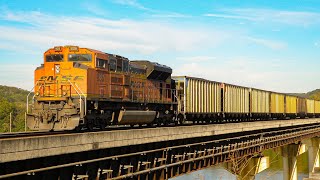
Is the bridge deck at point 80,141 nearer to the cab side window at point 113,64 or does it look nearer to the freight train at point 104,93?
the freight train at point 104,93

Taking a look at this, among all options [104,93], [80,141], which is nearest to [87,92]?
[104,93]

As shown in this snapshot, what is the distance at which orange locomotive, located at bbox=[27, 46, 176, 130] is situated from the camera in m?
15.3

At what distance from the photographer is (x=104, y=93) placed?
1756 centimetres

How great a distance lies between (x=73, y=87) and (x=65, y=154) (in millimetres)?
5762

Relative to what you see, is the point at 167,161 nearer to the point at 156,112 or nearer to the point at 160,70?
the point at 156,112

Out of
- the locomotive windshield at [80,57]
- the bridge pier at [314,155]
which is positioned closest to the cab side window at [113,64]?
the locomotive windshield at [80,57]

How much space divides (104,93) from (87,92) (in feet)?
4.36

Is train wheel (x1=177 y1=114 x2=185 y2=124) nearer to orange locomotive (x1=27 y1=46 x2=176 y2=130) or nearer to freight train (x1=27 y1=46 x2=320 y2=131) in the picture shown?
freight train (x1=27 y1=46 x2=320 y2=131)

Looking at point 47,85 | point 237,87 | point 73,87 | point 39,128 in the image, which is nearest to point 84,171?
point 39,128

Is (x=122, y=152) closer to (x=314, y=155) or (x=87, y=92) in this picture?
(x=87, y=92)

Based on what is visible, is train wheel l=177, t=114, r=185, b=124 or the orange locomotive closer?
the orange locomotive

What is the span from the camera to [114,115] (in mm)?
17812

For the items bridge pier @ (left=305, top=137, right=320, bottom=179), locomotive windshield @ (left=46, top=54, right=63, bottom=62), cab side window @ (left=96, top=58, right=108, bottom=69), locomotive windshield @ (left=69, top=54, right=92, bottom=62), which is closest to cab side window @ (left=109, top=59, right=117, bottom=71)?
cab side window @ (left=96, top=58, right=108, bottom=69)

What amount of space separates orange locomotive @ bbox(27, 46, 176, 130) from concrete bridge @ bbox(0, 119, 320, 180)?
2.57m
